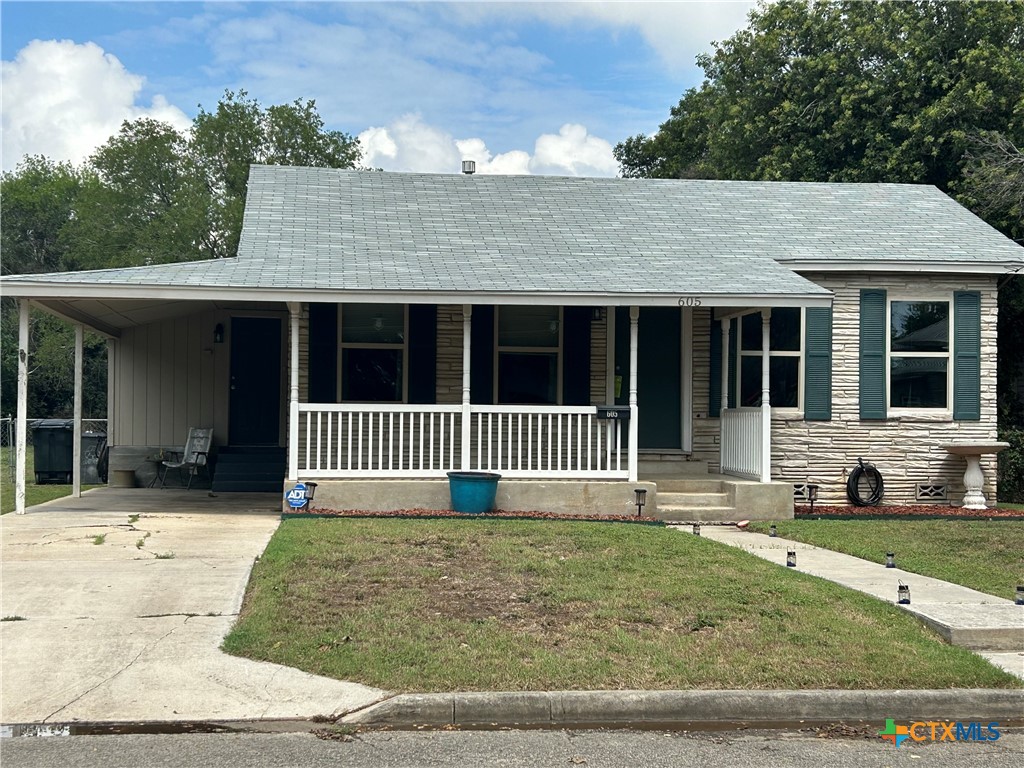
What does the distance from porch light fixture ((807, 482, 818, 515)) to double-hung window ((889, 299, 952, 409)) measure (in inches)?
65.2

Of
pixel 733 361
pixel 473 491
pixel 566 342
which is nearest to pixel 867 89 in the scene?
pixel 733 361

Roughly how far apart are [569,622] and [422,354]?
25.3ft

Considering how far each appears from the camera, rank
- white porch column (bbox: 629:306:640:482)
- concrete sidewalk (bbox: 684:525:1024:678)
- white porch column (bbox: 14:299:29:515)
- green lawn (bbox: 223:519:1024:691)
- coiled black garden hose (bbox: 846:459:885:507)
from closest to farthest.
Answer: green lawn (bbox: 223:519:1024:691) < concrete sidewalk (bbox: 684:525:1024:678) < white porch column (bbox: 14:299:29:515) < white porch column (bbox: 629:306:640:482) < coiled black garden hose (bbox: 846:459:885:507)

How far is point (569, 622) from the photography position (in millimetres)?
7016

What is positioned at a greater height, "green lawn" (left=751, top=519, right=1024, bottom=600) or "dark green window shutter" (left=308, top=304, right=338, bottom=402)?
"dark green window shutter" (left=308, top=304, right=338, bottom=402)

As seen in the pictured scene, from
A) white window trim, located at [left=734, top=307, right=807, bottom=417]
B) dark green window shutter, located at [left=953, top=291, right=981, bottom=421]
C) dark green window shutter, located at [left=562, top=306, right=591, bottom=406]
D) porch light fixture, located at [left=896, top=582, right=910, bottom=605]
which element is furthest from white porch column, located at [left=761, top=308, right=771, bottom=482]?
porch light fixture, located at [left=896, top=582, right=910, bottom=605]

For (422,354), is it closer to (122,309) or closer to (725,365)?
(122,309)

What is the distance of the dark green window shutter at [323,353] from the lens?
1404cm

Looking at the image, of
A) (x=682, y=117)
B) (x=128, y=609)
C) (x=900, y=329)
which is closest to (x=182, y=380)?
(x=128, y=609)

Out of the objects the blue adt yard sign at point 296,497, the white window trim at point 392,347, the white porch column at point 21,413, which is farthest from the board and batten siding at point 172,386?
the blue adt yard sign at point 296,497

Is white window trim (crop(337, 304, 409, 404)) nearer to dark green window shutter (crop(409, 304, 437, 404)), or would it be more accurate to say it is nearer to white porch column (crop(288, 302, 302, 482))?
dark green window shutter (crop(409, 304, 437, 404))

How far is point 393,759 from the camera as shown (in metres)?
4.95

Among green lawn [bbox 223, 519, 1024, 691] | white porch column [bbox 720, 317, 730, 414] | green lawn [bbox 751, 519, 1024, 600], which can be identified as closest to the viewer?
green lawn [bbox 223, 519, 1024, 691]

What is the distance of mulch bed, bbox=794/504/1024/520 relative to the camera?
44.0ft
